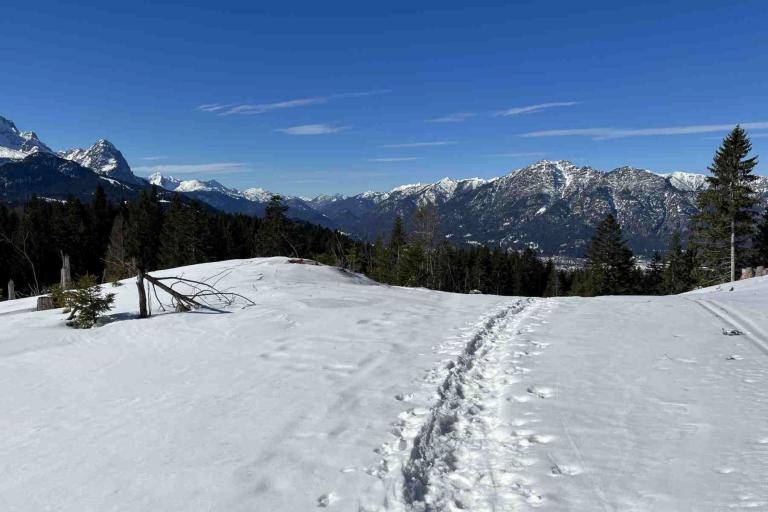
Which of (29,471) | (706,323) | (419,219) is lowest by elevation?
(29,471)

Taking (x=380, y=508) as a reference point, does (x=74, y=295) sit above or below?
above

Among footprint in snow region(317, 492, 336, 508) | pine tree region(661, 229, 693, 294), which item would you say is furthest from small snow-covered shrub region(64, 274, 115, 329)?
pine tree region(661, 229, 693, 294)

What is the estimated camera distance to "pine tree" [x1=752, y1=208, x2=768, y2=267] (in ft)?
140

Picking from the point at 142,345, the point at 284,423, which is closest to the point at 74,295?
the point at 142,345

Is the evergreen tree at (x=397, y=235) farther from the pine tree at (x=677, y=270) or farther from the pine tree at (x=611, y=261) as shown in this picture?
the pine tree at (x=677, y=270)

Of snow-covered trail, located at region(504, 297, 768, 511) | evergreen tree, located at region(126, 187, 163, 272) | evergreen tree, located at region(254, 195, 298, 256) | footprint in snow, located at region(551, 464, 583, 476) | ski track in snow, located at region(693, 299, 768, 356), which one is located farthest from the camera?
evergreen tree, located at region(126, 187, 163, 272)

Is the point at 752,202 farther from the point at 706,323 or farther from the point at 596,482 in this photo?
the point at 596,482

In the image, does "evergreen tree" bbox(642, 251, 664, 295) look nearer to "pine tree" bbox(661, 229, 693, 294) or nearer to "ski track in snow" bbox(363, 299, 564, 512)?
"pine tree" bbox(661, 229, 693, 294)

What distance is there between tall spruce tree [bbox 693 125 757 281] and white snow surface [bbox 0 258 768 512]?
28.8 meters

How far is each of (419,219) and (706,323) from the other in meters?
40.0

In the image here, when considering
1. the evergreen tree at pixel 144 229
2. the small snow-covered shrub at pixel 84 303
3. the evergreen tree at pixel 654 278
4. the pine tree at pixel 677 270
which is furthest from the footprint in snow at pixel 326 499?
the pine tree at pixel 677 270

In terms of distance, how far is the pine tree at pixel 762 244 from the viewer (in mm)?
Result: 42731

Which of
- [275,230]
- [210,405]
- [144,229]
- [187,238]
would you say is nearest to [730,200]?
[210,405]

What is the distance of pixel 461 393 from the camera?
23.8 ft
